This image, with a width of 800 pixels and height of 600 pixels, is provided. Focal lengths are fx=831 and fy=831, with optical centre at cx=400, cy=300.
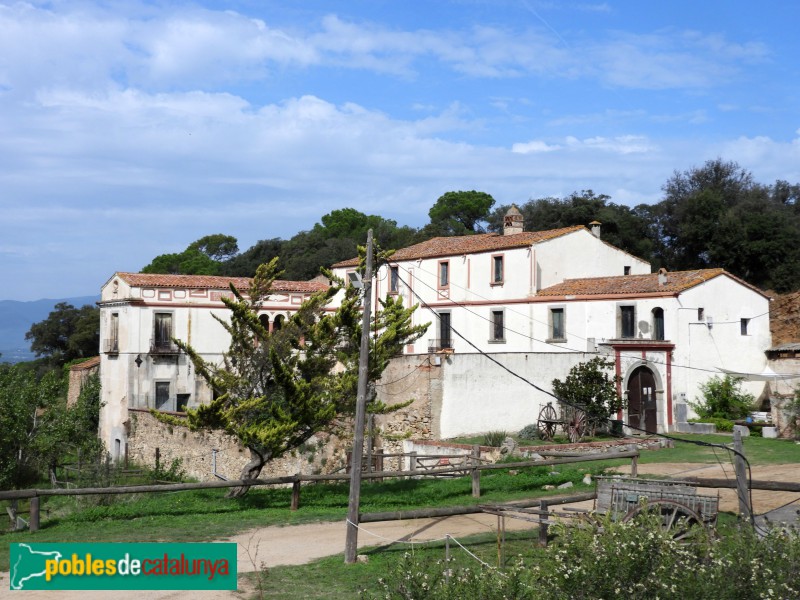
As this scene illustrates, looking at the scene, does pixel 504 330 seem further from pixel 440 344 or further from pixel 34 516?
pixel 34 516

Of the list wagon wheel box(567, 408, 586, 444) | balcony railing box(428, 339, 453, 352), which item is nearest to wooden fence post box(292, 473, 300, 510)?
wagon wheel box(567, 408, 586, 444)

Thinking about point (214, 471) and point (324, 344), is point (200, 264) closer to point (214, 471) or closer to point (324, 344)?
point (214, 471)

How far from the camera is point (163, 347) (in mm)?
39875

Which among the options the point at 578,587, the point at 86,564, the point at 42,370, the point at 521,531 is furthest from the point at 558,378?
the point at 42,370

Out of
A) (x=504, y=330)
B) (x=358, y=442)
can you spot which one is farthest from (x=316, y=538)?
(x=504, y=330)

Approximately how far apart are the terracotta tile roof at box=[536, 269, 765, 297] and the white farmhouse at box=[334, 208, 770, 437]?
5cm

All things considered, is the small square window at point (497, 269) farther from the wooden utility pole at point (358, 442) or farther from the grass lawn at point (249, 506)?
the wooden utility pole at point (358, 442)

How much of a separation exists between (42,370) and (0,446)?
43.3 metres

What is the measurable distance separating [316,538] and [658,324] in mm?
21437

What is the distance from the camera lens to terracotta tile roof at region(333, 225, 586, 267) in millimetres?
37094

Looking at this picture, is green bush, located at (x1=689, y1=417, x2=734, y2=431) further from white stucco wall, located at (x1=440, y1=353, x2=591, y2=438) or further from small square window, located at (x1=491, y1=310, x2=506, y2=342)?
small square window, located at (x1=491, y1=310, x2=506, y2=342)

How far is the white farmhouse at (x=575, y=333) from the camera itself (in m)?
31.0

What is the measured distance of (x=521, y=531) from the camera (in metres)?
14.2

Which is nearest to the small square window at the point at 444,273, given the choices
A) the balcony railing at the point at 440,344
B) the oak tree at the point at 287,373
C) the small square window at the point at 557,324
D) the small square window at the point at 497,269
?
the balcony railing at the point at 440,344
